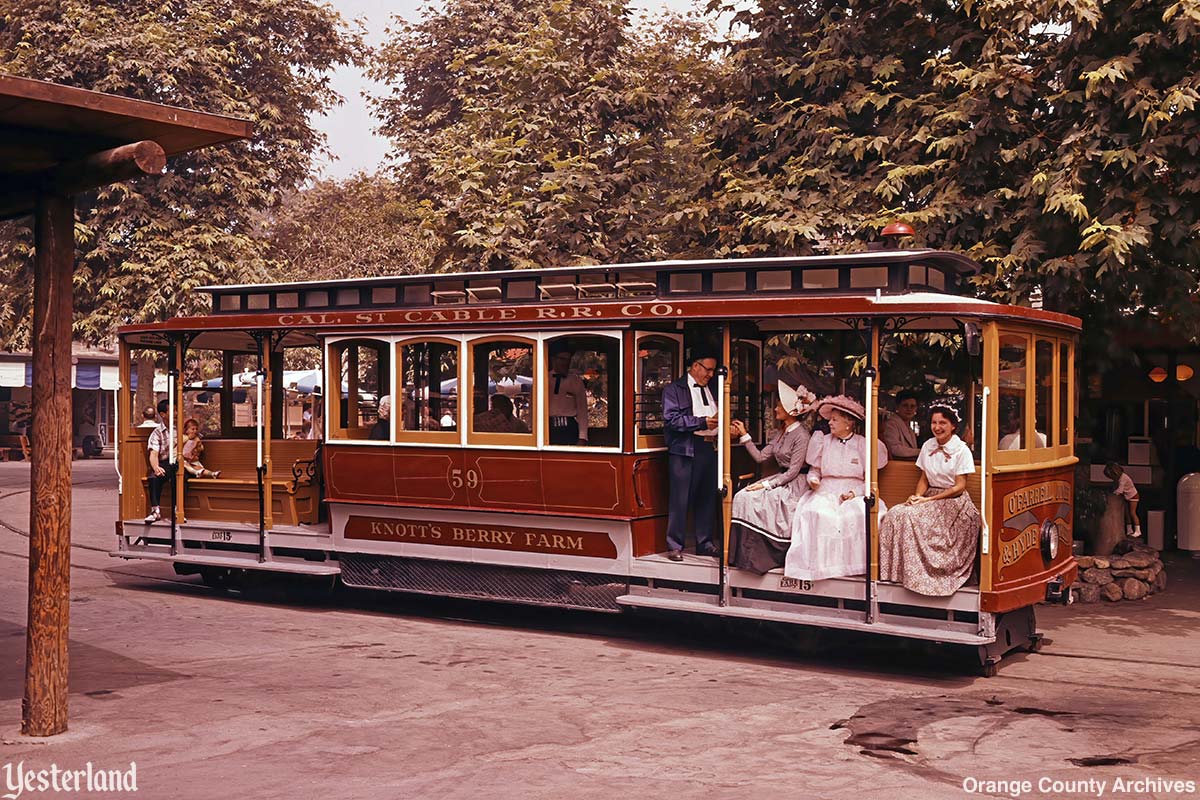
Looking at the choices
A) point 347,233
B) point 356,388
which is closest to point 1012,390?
point 356,388

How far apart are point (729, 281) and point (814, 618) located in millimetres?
3044

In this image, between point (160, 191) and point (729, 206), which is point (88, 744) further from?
point (160, 191)

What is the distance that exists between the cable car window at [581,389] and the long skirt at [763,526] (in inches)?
58.2

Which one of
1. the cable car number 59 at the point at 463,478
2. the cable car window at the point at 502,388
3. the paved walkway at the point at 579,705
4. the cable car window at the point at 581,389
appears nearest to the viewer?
the paved walkway at the point at 579,705

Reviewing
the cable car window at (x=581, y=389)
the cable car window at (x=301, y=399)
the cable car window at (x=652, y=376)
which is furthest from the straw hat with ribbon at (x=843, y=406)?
the cable car window at (x=301, y=399)

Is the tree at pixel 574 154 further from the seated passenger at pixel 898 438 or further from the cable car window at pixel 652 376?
the seated passenger at pixel 898 438

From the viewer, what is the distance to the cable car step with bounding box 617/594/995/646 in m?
9.83

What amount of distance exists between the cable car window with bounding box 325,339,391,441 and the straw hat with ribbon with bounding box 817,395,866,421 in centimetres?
476

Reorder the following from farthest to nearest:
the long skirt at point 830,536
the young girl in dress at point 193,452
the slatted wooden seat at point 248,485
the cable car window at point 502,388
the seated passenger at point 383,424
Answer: the young girl in dress at point 193,452, the slatted wooden seat at point 248,485, the seated passenger at point 383,424, the cable car window at point 502,388, the long skirt at point 830,536

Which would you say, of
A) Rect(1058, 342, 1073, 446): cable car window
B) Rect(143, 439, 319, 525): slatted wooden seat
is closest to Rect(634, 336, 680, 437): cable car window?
Rect(1058, 342, 1073, 446): cable car window

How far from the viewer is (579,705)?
892 centimetres

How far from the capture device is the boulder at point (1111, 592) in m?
14.1

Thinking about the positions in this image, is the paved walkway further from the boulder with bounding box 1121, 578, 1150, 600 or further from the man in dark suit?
the man in dark suit

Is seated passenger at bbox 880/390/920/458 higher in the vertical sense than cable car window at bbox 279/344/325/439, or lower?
lower
